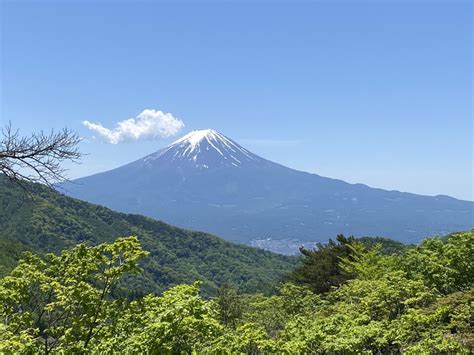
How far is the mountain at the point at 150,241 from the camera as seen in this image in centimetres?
12394

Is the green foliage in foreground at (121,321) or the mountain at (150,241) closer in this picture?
the green foliage in foreground at (121,321)

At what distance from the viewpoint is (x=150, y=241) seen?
150000 mm

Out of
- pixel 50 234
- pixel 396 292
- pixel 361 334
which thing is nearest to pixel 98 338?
pixel 361 334

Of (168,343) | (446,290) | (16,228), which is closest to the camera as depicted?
(168,343)

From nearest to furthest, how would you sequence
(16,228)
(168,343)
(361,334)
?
(168,343), (361,334), (16,228)

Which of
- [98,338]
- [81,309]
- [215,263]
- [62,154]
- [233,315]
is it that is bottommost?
[215,263]

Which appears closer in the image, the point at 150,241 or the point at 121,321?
the point at 121,321

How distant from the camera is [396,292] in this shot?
11273 millimetres

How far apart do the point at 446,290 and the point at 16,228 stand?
13312 centimetres

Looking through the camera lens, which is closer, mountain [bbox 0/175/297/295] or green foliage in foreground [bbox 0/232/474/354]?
green foliage in foreground [bbox 0/232/474/354]

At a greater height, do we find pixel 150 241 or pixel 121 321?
pixel 121 321

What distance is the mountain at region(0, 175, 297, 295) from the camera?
123938 millimetres

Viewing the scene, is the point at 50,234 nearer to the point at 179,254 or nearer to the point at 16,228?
the point at 16,228

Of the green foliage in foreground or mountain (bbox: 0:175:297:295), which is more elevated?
the green foliage in foreground
